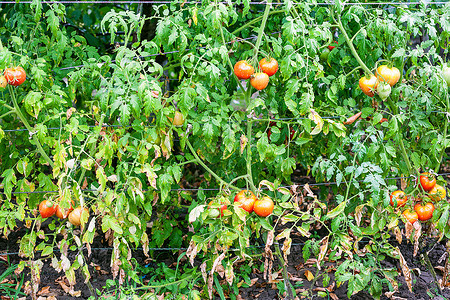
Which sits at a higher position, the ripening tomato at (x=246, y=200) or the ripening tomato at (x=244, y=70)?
the ripening tomato at (x=244, y=70)

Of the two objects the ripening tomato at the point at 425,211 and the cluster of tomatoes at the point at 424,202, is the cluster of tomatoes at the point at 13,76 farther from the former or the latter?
the ripening tomato at the point at 425,211

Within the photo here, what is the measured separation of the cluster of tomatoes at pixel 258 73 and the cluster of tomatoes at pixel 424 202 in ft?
2.75

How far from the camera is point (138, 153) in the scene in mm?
2055

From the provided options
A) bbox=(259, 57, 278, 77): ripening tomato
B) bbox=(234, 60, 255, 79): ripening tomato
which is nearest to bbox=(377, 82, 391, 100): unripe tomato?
bbox=(259, 57, 278, 77): ripening tomato

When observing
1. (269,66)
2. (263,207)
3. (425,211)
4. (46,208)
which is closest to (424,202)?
(425,211)

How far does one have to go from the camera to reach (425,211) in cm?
222

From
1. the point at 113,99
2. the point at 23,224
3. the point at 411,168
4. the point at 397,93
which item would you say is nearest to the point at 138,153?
the point at 113,99

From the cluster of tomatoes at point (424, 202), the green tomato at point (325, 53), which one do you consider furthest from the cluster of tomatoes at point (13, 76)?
the cluster of tomatoes at point (424, 202)

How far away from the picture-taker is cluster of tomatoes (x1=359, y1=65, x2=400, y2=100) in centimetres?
213

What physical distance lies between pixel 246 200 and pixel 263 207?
8 cm

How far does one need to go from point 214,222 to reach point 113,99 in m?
0.70

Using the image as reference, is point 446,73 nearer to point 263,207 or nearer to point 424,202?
point 424,202

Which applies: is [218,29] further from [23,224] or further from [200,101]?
[23,224]

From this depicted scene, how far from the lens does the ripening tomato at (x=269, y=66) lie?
2.08 metres
